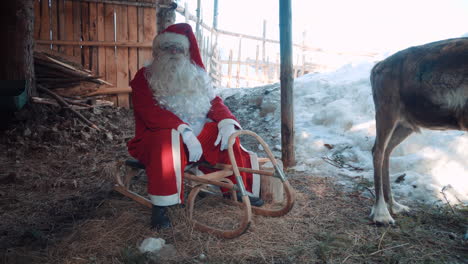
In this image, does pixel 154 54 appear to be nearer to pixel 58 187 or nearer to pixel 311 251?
pixel 58 187

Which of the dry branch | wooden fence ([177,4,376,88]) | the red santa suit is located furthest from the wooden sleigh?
wooden fence ([177,4,376,88])

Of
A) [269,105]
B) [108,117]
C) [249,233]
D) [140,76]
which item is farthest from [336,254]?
[108,117]

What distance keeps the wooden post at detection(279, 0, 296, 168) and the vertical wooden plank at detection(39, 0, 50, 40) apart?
5708 mm

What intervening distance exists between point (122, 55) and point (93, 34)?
0.79 meters

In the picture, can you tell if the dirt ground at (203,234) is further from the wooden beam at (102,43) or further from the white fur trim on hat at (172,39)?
the wooden beam at (102,43)

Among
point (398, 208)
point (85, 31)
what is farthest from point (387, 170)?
point (85, 31)

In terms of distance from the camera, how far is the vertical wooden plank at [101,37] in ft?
25.6

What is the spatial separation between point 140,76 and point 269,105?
415 cm

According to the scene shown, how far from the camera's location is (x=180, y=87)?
346 cm

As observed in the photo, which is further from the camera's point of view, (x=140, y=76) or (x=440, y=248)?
(x=140, y=76)

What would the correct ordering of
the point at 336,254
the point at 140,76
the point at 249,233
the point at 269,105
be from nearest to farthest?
the point at 336,254, the point at 249,233, the point at 140,76, the point at 269,105

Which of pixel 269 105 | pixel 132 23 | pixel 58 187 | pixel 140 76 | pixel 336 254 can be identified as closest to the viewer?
pixel 336 254

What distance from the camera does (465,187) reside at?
3699mm

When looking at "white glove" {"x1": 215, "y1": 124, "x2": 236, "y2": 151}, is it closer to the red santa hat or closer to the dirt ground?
the dirt ground
